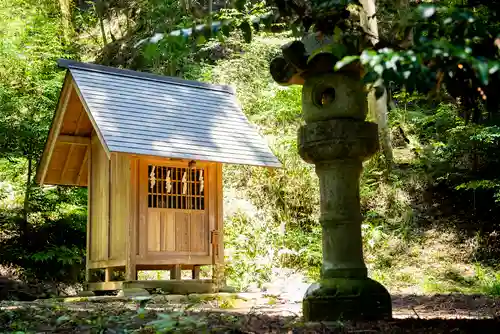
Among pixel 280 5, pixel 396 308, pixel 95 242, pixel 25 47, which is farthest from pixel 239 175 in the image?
pixel 280 5

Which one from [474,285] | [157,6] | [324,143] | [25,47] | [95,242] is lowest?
[474,285]

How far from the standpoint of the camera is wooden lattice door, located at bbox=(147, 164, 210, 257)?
9078 mm

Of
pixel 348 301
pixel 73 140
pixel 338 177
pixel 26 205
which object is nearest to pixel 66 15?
pixel 26 205

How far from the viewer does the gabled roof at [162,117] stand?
342 inches

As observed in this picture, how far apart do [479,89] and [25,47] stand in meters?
14.3

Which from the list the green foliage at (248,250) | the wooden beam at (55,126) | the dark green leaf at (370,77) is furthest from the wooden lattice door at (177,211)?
the dark green leaf at (370,77)

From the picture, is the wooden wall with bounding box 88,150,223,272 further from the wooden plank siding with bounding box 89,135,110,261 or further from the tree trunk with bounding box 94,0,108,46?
the tree trunk with bounding box 94,0,108,46

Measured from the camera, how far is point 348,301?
14.2 ft

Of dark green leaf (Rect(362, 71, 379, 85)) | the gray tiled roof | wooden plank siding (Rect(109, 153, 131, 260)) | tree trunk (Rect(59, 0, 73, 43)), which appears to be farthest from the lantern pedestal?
tree trunk (Rect(59, 0, 73, 43))

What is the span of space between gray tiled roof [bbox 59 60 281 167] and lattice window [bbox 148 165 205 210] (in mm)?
620

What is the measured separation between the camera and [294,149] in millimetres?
13539

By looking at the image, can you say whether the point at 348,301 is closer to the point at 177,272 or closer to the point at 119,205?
the point at 177,272

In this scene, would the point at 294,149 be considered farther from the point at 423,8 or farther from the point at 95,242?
the point at 423,8

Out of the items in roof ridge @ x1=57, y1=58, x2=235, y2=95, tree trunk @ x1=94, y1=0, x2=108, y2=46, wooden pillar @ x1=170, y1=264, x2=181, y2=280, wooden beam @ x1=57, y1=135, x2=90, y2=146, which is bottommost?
wooden pillar @ x1=170, y1=264, x2=181, y2=280
